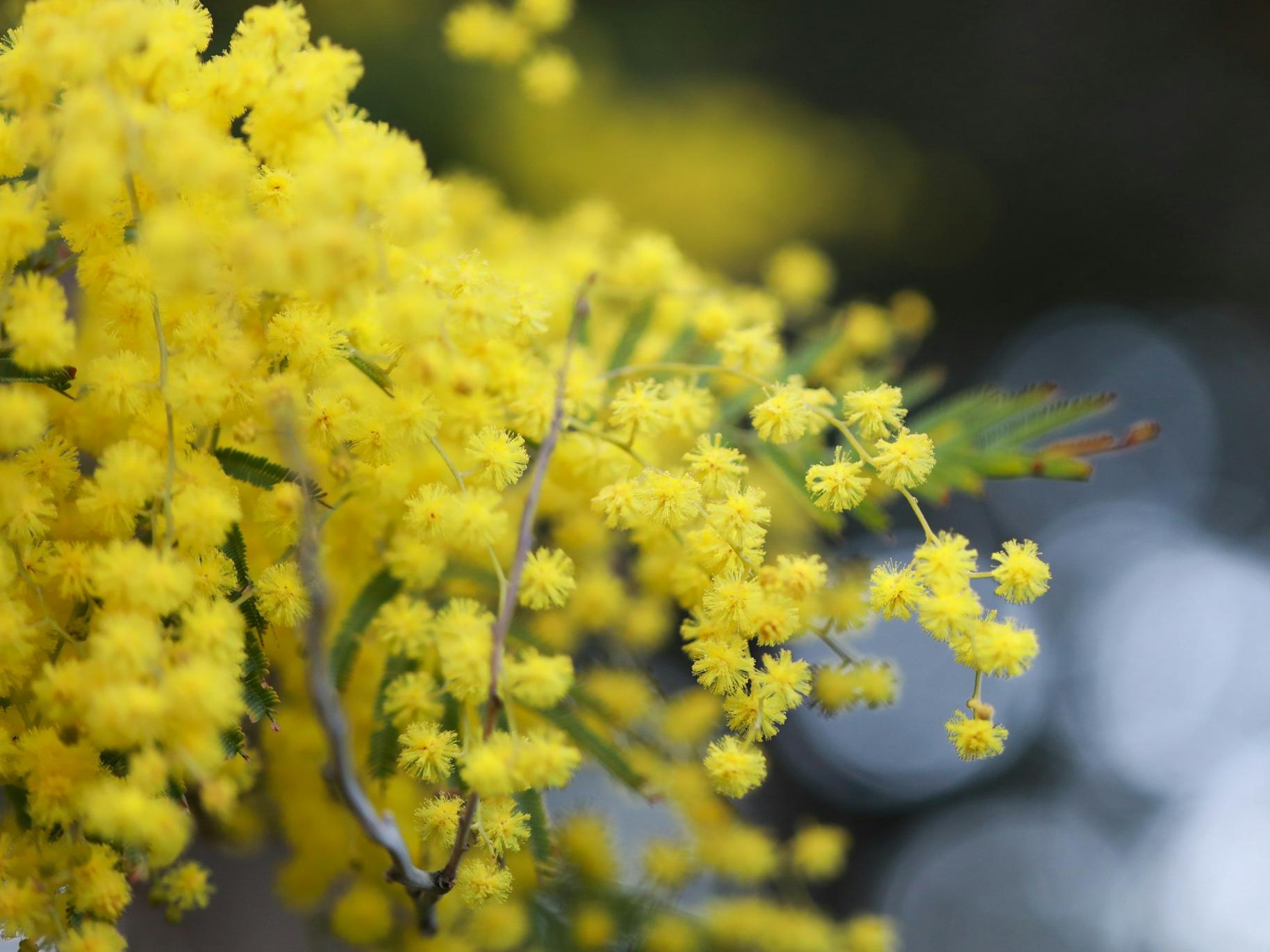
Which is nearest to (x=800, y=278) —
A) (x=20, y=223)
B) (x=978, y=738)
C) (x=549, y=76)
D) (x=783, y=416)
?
(x=549, y=76)

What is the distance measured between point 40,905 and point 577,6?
1234 mm

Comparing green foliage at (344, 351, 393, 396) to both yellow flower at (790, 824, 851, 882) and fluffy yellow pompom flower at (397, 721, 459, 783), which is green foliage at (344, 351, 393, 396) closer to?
fluffy yellow pompom flower at (397, 721, 459, 783)

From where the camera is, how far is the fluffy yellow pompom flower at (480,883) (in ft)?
1.52

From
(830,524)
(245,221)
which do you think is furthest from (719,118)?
(245,221)

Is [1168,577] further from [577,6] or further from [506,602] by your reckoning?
[506,602]

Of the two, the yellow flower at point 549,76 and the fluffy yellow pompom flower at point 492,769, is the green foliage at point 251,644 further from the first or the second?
the yellow flower at point 549,76

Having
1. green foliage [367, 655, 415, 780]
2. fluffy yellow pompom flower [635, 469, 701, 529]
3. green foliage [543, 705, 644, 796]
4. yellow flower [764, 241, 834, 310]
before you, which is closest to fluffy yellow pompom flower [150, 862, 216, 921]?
green foliage [367, 655, 415, 780]

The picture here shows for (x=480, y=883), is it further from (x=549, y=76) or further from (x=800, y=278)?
(x=800, y=278)

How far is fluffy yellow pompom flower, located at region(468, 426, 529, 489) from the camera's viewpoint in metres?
0.50

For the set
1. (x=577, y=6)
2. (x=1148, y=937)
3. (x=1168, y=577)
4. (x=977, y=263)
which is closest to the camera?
(x=577, y=6)

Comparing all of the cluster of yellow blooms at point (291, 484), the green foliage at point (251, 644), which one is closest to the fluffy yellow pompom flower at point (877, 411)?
the cluster of yellow blooms at point (291, 484)

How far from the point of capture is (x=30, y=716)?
476mm

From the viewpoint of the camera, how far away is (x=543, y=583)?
0.48 metres

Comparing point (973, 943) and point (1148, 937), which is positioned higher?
point (1148, 937)
